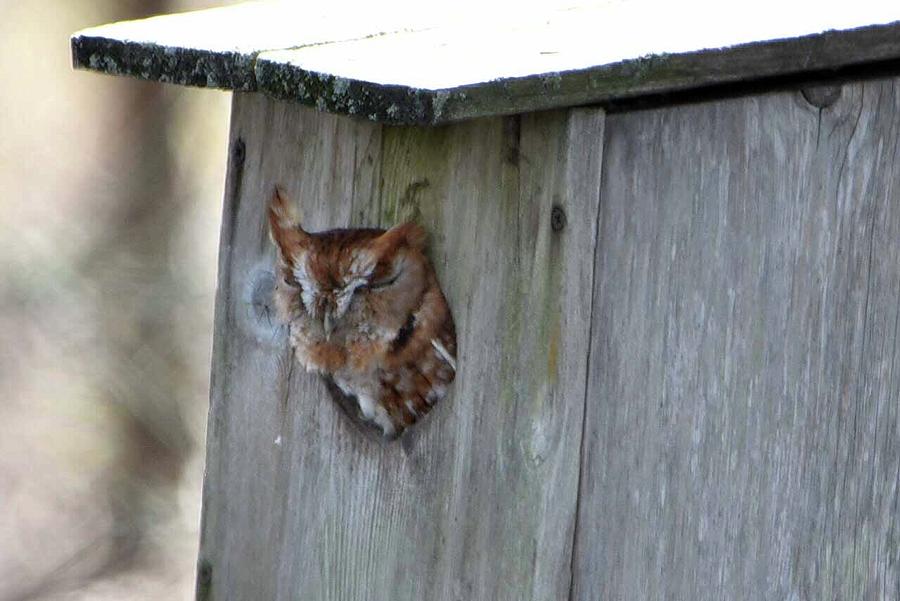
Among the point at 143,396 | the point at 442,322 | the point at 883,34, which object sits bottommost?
the point at 143,396

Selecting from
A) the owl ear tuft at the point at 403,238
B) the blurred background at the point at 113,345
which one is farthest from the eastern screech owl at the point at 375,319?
the blurred background at the point at 113,345

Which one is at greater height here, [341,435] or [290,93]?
[290,93]

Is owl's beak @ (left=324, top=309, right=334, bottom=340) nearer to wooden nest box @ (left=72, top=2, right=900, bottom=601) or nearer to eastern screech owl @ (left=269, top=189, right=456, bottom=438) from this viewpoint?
eastern screech owl @ (left=269, top=189, right=456, bottom=438)

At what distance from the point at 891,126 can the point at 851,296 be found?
256 mm

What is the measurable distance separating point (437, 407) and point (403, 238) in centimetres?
25

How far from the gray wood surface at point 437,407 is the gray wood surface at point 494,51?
100 millimetres

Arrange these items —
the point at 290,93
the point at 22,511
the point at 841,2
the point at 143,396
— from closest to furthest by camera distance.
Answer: the point at 290,93, the point at 841,2, the point at 143,396, the point at 22,511

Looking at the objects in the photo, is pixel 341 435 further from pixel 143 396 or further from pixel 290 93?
pixel 143 396

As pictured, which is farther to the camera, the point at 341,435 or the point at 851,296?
the point at 341,435

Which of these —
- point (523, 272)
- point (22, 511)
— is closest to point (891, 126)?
point (523, 272)

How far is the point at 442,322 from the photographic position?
74.9 inches

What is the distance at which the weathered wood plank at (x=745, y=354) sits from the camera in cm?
185

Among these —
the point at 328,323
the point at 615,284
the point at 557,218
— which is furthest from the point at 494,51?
the point at 328,323

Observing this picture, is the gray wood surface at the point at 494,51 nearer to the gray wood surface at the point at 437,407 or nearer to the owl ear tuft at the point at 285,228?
the gray wood surface at the point at 437,407
